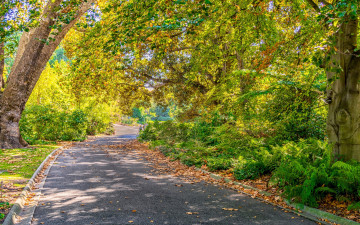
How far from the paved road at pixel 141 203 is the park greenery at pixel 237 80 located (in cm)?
123

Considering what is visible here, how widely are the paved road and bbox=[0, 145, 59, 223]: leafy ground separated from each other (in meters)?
0.60

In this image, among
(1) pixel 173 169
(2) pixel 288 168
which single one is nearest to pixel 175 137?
(1) pixel 173 169

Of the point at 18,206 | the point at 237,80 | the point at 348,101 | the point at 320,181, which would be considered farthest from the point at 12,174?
the point at 237,80

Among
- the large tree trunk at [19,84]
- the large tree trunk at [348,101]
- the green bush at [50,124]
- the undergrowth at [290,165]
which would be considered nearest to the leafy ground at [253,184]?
the undergrowth at [290,165]

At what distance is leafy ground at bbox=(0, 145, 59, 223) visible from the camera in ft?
19.7

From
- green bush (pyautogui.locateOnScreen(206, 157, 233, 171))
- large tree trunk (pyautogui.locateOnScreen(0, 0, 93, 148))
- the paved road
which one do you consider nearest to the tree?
the paved road

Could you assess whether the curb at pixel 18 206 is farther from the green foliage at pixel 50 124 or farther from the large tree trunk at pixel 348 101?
the green foliage at pixel 50 124

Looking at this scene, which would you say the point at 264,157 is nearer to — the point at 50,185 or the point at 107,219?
the point at 107,219

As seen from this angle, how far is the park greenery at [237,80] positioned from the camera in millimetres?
6456

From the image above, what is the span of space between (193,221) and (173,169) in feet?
20.6

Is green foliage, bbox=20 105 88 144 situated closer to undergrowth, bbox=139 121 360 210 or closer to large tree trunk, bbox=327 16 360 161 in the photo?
undergrowth, bbox=139 121 360 210

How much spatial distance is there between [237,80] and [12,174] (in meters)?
10.6

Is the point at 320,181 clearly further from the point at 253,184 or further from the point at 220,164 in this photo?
the point at 220,164

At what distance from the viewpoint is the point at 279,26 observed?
49.6ft
